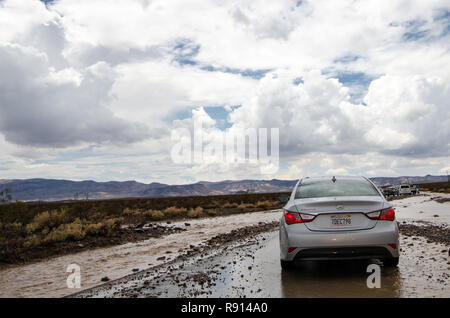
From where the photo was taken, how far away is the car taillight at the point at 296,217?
Answer: 722cm

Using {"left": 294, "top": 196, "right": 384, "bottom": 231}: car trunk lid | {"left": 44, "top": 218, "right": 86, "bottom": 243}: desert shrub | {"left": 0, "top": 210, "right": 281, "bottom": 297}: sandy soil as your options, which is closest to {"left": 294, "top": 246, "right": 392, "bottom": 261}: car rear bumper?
{"left": 294, "top": 196, "right": 384, "bottom": 231}: car trunk lid

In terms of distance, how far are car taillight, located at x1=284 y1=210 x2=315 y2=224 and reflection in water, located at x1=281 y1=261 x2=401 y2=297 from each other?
3.27ft

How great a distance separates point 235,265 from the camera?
9008 millimetres

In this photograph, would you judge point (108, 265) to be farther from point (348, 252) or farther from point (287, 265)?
point (348, 252)

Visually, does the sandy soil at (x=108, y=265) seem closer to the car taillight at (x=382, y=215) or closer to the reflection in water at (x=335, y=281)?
the reflection in water at (x=335, y=281)

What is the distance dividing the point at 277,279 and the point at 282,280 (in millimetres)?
119

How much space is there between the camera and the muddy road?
6.37 metres

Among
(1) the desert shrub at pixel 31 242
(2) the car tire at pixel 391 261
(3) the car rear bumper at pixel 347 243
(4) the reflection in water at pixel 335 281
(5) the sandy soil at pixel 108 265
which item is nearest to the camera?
(4) the reflection in water at pixel 335 281

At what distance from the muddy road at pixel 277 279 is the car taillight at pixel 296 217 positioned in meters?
1.00

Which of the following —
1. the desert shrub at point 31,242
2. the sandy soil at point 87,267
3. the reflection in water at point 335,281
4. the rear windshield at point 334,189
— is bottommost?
the sandy soil at point 87,267

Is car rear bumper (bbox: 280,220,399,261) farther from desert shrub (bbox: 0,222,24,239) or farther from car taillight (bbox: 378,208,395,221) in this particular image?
desert shrub (bbox: 0,222,24,239)

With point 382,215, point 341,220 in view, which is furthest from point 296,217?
point 382,215

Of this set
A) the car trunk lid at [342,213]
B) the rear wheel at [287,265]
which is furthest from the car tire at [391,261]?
the rear wheel at [287,265]
